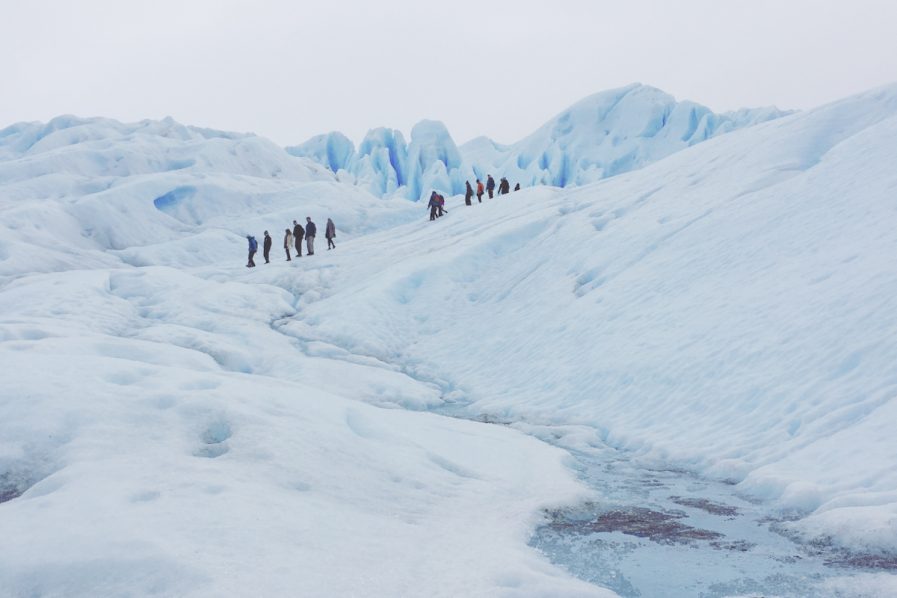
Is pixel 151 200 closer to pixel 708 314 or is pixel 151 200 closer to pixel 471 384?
pixel 471 384

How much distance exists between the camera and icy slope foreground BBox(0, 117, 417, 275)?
36.5 metres

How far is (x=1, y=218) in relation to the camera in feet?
113

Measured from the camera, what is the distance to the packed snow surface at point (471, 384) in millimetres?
5520

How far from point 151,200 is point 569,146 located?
55.8 m

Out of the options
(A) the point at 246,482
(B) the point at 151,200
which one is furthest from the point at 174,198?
(A) the point at 246,482

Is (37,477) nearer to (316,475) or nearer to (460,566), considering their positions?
(316,475)

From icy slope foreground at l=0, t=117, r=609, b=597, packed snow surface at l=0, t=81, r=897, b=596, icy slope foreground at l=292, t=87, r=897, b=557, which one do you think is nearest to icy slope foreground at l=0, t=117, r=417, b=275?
packed snow surface at l=0, t=81, r=897, b=596

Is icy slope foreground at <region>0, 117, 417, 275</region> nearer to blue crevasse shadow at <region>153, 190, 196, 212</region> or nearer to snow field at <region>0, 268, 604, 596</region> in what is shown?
blue crevasse shadow at <region>153, 190, 196, 212</region>

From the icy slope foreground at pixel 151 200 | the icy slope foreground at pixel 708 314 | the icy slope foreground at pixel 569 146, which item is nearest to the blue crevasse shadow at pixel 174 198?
the icy slope foreground at pixel 151 200

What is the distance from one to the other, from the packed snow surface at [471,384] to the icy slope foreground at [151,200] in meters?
10.1

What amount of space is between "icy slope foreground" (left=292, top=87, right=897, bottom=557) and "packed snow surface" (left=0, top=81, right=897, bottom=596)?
0.21 ft

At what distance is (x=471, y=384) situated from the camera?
15906 millimetres

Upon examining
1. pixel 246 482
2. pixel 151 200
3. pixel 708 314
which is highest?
pixel 151 200

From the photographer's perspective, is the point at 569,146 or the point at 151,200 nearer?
the point at 151,200
